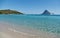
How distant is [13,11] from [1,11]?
1632 cm

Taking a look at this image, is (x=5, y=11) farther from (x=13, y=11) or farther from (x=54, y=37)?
(x=54, y=37)

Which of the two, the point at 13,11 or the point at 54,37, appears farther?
the point at 13,11

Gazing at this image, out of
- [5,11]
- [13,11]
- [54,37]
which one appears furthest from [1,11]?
[54,37]

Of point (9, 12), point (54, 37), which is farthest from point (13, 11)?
point (54, 37)

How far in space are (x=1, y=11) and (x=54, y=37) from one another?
14843 cm

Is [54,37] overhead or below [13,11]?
below

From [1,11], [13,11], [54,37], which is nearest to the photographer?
[54,37]

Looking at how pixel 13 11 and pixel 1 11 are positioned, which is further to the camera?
pixel 13 11

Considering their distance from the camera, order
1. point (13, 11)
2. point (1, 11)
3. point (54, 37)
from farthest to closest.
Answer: point (13, 11) < point (1, 11) < point (54, 37)

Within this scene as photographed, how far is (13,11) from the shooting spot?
16688cm

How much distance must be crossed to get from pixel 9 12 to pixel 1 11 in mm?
9777

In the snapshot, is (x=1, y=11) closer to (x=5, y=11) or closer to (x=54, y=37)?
(x=5, y=11)

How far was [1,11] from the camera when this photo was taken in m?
155

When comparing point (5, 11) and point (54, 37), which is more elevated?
point (5, 11)
